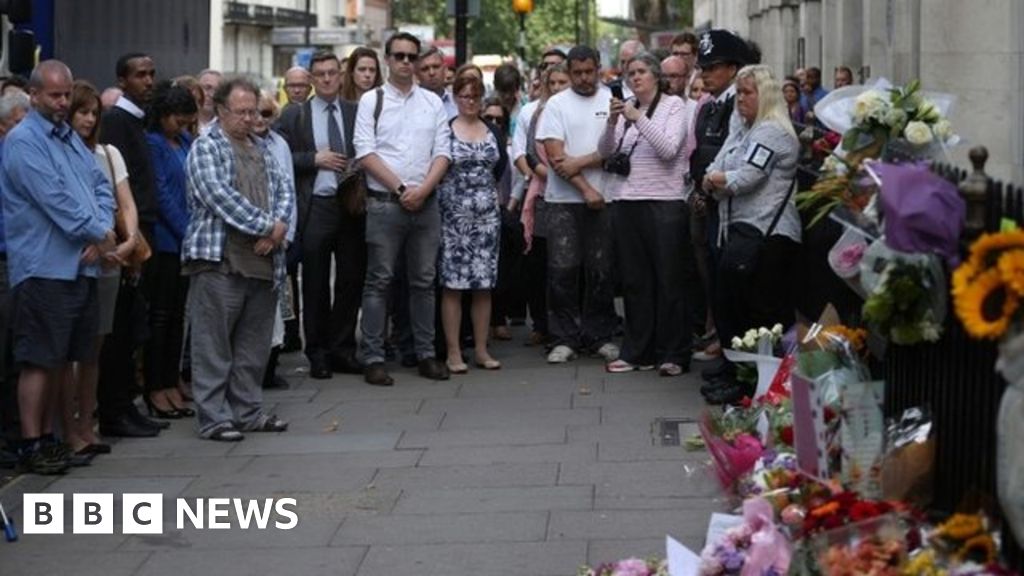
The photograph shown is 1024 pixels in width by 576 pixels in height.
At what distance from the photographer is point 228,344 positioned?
11656 mm

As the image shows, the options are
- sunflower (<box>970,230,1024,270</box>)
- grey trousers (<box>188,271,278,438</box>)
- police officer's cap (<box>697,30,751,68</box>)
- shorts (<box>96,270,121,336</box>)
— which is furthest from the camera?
police officer's cap (<box>697,30,751,68</box>)

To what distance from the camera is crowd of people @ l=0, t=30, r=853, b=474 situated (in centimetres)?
1059

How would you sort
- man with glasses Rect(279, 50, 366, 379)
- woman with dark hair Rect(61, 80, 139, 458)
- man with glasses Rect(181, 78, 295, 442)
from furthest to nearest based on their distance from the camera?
man with glasses Rect(279, 50, 366, 379) → man with glasses Rect(181, 78, 295, 442) → woman with dark hair Rect(61, 80, 139, 458)

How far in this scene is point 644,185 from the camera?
1327 cm

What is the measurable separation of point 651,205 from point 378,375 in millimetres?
2100

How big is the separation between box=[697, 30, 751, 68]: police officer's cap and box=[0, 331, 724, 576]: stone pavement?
2.04 metres

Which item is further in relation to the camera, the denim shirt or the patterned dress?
the patterned dress

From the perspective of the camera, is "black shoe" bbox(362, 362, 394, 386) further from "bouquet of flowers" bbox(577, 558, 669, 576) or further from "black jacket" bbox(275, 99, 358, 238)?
"bouquet of flowers" bbox(577, 558, 669, 576)

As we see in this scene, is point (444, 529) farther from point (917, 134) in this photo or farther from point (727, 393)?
point (727, 393)

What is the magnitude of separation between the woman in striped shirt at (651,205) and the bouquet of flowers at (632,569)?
5533 mm

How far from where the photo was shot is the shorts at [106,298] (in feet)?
36.2

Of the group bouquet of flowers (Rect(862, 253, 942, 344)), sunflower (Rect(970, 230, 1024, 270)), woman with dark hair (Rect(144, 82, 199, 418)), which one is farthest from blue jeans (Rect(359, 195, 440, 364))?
sunflower (Rect(970, 230, 1024, 270))

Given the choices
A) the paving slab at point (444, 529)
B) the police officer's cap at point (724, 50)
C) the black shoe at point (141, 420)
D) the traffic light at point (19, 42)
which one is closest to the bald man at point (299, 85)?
the traffic light at point (19, 42)

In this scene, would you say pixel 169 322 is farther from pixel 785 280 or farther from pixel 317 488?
pixel 785 280
